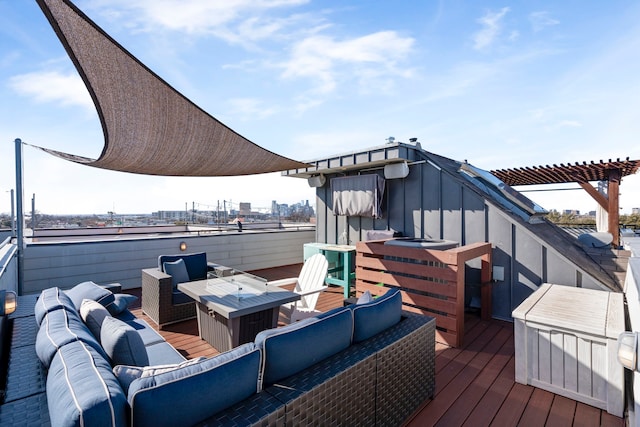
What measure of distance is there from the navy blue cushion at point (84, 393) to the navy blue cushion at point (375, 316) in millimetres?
1158

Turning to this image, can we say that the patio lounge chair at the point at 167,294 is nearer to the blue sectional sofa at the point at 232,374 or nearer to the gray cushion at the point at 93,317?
the blue sectional sofa at the point at 232,374

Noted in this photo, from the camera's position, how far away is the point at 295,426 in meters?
1.20

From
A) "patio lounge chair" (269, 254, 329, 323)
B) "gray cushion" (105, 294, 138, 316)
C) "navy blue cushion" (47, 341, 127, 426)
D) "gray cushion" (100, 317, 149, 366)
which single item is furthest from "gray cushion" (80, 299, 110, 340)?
"patio lounge chair" (269, 254, 329, 323)

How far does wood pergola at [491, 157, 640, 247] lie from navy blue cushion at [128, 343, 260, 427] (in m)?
6.56

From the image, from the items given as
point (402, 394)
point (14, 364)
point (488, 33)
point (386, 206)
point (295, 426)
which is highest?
point (488, 33)

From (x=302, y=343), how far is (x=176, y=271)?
2979 millimetres

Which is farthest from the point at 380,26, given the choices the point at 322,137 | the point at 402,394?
the point at 402,394

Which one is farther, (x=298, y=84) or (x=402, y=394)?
(x=298, y=84)

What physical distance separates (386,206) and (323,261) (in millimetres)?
2160

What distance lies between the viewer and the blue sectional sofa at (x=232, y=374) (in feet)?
3.14

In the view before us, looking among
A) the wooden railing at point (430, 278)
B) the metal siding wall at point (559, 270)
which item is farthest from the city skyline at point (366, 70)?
the metal siding wall at point (559, 270)

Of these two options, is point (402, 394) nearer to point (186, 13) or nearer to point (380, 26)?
point (186, 13)

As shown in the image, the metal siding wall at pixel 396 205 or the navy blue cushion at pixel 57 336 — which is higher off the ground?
the metal siding wall at pixel 396 205

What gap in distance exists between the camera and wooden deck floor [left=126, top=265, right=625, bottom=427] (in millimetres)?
1886
